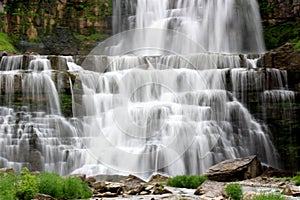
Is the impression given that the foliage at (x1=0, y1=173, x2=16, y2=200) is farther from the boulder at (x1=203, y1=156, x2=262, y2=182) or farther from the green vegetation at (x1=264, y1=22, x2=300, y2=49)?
the green vegetation at (x1=264, y1=22, x2=300, y2=49)

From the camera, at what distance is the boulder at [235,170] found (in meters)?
18.5

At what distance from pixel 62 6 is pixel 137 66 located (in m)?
20.0

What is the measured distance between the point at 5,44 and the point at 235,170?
27479 millimetres

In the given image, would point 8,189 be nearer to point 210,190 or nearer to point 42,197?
point 42,197

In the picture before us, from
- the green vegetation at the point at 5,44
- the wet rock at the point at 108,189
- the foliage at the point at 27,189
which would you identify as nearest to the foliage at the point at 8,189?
the foliage at the point at 27,189

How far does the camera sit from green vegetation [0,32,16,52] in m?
37.3

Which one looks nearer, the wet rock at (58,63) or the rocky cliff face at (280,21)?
the wet rock at (58,63)

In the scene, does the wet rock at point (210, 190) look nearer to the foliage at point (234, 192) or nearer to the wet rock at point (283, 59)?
the foliage at point (234, 192)

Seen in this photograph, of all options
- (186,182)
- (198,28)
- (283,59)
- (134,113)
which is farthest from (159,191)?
(198,28)

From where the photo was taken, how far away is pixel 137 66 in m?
29.8

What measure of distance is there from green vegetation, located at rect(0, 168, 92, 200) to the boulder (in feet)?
22.9

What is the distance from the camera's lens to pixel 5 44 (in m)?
38.4

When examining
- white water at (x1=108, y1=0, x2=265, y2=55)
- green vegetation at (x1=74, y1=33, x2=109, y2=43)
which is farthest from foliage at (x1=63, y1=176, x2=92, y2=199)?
green vegetation at (x1=74, y1=33, x2=109, y2=43)

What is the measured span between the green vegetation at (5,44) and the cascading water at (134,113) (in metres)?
8.46
